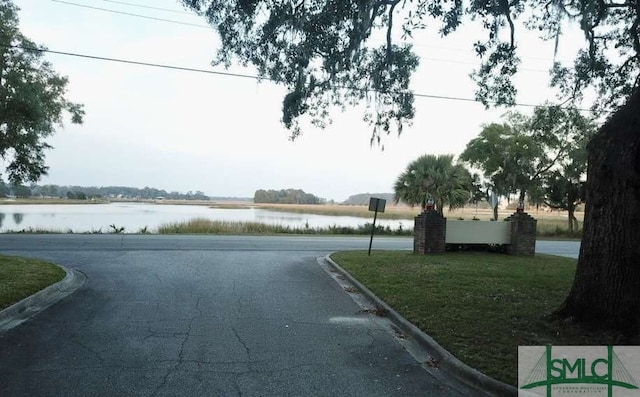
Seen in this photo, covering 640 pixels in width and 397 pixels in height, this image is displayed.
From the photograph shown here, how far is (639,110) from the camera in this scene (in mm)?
5840

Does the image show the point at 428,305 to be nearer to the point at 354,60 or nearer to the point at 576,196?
the point at 354,60

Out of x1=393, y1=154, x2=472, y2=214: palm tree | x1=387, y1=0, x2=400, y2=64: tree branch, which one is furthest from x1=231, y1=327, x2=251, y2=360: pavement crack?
x1=393, y1=154, x2=472, y2=214: palm tree

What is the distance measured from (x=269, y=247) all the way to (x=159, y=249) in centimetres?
410

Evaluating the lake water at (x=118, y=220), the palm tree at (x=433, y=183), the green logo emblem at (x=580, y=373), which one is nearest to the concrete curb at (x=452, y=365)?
the green logo emblem at (x=580, y=373)

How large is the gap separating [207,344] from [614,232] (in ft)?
17.7

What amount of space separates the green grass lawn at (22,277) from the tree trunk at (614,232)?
842 centimetres

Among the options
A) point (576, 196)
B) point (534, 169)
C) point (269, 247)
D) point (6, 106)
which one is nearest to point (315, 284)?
point (269, 247)

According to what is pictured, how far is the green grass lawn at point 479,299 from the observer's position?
544 cm

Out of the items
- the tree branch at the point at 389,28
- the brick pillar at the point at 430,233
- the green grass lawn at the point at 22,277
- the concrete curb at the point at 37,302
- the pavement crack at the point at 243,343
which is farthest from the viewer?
the brick pillar at the point at 430,233

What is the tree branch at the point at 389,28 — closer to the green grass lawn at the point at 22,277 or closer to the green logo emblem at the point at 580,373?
the green logo emblem at the point at 580,373

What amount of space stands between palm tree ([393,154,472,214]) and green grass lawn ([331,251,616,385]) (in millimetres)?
12410

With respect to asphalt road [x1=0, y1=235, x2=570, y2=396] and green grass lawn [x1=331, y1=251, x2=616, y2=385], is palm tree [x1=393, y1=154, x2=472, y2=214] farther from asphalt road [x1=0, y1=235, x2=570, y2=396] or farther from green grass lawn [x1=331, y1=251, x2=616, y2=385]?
asphalt road [x1=0, y1=235, x2=570, y2=396]

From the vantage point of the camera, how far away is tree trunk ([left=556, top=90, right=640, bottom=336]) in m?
5.71

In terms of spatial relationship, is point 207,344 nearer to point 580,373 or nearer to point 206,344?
point 206,344
